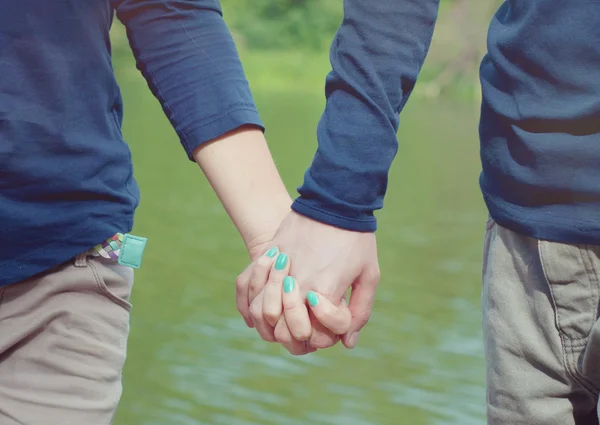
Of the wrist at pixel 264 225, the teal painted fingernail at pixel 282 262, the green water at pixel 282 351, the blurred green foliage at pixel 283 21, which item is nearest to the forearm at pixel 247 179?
the wrist at pixel 264 225

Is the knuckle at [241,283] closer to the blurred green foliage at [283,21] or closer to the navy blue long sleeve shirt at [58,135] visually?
the navy blue long sleeve shirt at [58,135]

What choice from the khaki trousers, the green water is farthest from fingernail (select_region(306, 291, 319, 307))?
the green water

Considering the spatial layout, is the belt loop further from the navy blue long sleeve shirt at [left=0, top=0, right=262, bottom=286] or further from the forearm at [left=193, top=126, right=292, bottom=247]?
the forearm at [left=193, top=126, right=292, bottom=247]

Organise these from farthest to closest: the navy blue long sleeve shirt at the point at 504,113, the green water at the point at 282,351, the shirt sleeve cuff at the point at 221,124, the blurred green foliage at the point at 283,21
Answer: the blurred green foliage at the point at 283,21, the green water at the point at 282,351, the shirt sleeve cuff at the point at 221,124, the navy blue long sleeve shirt at the point at 504,113

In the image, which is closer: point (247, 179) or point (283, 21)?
point (247, 179)

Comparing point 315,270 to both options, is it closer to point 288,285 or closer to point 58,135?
point 288,285

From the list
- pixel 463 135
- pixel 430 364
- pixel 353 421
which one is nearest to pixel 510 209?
pixel 353 421

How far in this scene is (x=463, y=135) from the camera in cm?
1373

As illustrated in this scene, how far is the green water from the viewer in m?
3.30

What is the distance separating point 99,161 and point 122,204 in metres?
0.07

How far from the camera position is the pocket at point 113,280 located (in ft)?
4.25

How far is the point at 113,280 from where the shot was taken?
1.32m

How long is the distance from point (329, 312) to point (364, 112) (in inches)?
8.7

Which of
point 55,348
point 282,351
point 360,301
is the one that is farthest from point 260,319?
point 282,351
